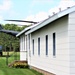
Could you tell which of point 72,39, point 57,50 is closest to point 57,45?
point 57,50

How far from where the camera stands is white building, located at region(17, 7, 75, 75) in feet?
41.7

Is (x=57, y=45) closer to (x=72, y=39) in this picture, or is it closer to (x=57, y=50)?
(x=57, y=50)

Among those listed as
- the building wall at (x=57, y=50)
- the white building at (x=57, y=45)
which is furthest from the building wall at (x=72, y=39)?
the building wall at (x=57, y=50)

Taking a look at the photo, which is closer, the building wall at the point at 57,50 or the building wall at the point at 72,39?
the building wall at the point at 72,39

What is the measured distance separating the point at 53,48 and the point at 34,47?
6.49 metres

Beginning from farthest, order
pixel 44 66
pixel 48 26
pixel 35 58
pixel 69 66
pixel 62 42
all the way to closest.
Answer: pixel 35 58 → pixel 44 66 → pixel 48 26 → pixel 62 42 → pixel 69 66

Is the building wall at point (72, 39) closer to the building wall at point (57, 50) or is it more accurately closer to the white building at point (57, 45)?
the white building at point (57, 45)

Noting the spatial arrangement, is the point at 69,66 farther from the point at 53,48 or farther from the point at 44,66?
the point at 44,66

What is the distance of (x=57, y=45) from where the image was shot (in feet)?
47.5

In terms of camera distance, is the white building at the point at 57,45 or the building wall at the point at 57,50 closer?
the white building at the point at 57,45

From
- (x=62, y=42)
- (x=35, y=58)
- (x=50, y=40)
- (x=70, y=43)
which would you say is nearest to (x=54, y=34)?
(x=50, y=40)

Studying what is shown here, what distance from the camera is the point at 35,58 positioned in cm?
2117

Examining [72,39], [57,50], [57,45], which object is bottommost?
[57,50]

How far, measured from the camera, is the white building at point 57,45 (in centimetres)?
1271
